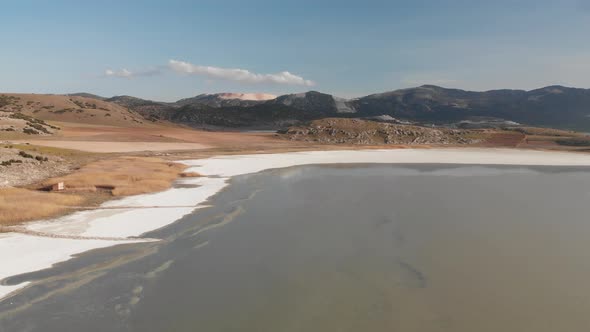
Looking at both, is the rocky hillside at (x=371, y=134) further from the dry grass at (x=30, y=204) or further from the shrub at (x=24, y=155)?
the dry grass at (x=30, y=204)

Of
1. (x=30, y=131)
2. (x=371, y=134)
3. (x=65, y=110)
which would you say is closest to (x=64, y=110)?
(x=65, y=110)

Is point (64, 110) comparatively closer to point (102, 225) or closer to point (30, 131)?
Answer: point (30, 131)

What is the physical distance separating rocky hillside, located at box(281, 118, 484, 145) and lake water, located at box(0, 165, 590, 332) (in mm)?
85357

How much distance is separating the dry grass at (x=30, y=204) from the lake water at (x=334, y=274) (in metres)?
9.51

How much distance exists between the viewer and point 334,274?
1933 cm

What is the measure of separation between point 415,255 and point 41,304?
1708 cm

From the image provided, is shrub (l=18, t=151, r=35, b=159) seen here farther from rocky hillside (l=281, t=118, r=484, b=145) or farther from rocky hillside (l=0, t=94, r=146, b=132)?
rocky hillside (l=0, t=94, r=146, b=132)

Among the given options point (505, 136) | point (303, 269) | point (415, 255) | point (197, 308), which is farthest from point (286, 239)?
point (505, 136)

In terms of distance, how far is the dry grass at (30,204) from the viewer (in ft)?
89.9

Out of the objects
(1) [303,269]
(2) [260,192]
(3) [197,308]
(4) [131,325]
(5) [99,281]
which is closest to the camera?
(4) [131,325]

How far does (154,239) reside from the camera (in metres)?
24.6

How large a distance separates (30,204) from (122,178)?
1403 centimetres

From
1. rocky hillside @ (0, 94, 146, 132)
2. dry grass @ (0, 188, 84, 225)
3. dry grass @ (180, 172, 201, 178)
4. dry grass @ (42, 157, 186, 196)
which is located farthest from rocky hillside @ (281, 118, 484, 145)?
dry grass @ (0, 188, 84, 225)

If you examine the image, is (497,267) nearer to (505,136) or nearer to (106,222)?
(106,222)
